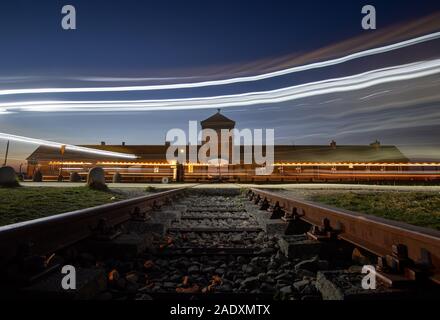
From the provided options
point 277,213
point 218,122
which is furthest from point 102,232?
point 218,122

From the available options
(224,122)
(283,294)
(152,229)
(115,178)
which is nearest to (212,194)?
(152,229)

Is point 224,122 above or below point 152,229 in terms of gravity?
above

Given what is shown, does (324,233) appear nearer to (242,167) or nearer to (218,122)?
(242,167)

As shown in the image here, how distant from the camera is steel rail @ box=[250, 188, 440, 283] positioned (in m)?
1.93

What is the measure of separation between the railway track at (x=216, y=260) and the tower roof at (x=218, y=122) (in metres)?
44.2

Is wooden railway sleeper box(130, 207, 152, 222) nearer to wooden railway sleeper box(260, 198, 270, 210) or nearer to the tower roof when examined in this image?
wooden railway sleeper box(260, 198, 270, 210)

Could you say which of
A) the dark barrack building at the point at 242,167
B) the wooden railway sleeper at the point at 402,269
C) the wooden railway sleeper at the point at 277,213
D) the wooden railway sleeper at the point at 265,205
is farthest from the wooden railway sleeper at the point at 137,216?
the dark barrack building at the point at 242,167

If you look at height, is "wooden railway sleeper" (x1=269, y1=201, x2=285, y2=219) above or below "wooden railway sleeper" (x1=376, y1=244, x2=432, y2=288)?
below

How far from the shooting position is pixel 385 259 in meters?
2.03

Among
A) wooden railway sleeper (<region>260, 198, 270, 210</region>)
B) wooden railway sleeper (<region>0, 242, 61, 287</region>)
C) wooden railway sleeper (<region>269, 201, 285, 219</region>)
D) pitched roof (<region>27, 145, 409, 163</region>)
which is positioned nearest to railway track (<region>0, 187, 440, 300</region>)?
wooden railway sleeper (<region>0, 242, 61, 287</region>)

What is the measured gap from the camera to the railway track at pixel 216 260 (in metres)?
1.82

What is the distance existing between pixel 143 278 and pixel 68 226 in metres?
0.95

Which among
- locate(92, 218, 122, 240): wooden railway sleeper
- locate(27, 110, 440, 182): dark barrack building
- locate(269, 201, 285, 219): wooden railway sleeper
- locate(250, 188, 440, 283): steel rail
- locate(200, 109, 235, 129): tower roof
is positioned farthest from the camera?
locate(200, 109, 235, 129): tower roof
